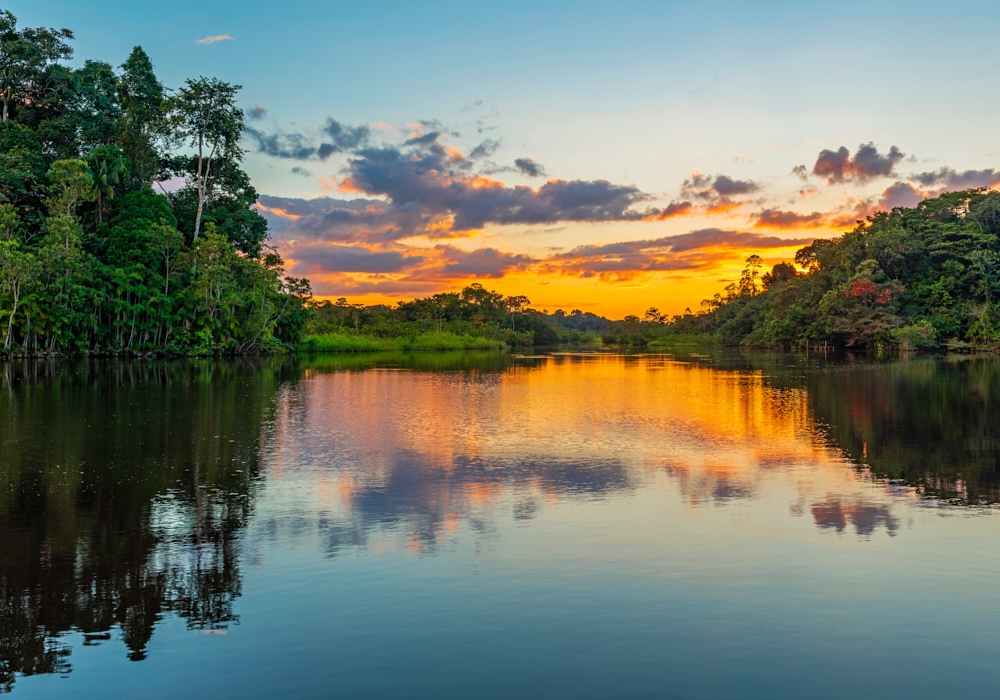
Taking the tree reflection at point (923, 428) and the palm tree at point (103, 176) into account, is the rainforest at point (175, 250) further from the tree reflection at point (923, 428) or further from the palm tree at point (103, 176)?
the tree reflection at point (923, 428)

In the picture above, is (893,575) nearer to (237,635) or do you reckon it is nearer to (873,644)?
(873,644)

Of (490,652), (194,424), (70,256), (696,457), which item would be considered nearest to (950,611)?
(490,652)

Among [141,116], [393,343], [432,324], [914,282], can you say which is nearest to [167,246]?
[141,116]

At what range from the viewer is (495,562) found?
694 cm

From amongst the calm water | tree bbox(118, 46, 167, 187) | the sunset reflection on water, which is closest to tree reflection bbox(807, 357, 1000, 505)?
the calm water

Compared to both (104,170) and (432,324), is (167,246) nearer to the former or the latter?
(104,170)

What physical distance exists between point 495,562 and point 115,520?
180 inches

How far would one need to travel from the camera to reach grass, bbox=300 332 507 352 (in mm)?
67188

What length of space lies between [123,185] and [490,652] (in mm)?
50082

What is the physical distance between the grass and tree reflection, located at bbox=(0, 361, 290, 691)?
48.4 meters

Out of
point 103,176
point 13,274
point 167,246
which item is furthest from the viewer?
point 167,246

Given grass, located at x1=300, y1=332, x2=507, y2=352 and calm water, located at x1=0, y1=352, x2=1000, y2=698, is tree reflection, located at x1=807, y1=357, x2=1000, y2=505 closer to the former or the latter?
calm water, located at x1=0, y1=352, x2=1000, y2=698

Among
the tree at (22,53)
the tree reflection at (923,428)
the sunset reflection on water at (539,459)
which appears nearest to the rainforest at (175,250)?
the tree at (22,53)

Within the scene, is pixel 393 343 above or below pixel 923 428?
above
